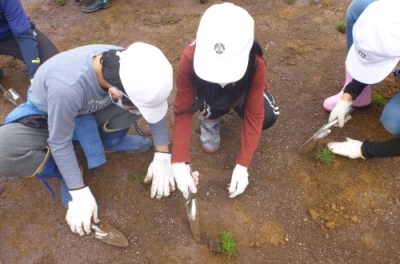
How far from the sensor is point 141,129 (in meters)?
2.46

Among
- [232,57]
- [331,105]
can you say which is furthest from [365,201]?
[232,57]

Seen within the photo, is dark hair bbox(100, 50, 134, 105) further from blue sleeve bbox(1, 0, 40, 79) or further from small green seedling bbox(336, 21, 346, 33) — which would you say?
small green seedling bbox(336, 21, 346, 33)

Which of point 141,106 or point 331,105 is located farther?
point 331,105

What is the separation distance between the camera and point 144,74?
1.40 m

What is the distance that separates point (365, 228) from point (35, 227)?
1.95 m

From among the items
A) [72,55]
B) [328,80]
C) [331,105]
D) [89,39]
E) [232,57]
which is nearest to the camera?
[232,57]

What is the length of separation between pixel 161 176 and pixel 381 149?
4.36 ft

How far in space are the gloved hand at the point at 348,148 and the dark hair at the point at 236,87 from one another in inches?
32.4

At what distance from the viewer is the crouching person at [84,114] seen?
1.46 meters

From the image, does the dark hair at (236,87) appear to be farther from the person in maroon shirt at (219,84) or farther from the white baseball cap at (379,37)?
the white baseball cap at (379,37)

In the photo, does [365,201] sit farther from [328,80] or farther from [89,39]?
[89,39]

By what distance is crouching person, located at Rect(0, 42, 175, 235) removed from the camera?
4.79 feet

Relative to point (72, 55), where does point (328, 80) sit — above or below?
below

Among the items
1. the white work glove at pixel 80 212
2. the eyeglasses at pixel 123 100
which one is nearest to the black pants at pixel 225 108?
the eyeglasses at pixel 123 100
